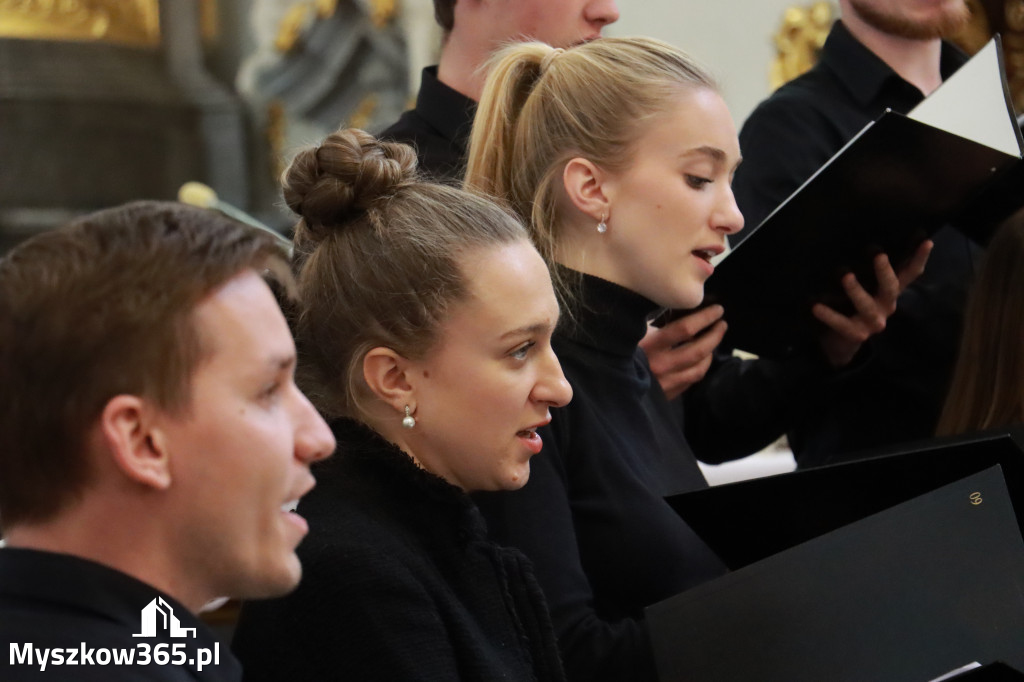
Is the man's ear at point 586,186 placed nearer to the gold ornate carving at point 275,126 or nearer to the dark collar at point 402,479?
the dark collar at point 402,479

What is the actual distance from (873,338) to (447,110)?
87 cm

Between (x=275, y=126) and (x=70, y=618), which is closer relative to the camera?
(x=70, y=618)

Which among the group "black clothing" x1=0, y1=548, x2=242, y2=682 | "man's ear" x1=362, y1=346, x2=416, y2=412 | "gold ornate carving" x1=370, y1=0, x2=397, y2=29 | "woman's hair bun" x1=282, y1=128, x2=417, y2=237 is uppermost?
"woman's hair bun" x1=282, y1=128, x2=417, y2=237

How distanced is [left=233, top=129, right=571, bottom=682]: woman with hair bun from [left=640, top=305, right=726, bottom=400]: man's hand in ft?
1.86

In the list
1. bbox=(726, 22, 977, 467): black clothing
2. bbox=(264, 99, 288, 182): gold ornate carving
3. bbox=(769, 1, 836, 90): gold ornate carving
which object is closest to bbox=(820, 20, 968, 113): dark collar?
bbox=(726, 22, 977, 467): black clothing

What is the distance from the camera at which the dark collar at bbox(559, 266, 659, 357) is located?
1.86m

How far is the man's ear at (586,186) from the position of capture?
187cm

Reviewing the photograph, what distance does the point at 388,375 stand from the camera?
1.59 meters

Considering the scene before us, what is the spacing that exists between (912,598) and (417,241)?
26.0 inches

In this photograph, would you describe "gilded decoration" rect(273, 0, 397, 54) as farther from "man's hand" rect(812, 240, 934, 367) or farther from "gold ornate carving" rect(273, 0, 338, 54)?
"man's hand" rect(812, 240, 934, 367)

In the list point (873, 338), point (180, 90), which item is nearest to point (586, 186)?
point (873, 338)

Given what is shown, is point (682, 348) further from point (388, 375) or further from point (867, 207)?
point (388, 375)

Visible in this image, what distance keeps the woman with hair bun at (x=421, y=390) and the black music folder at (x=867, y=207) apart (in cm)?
54

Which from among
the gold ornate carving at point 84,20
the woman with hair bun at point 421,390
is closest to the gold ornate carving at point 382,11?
the gold ornate carving at point 84,20
